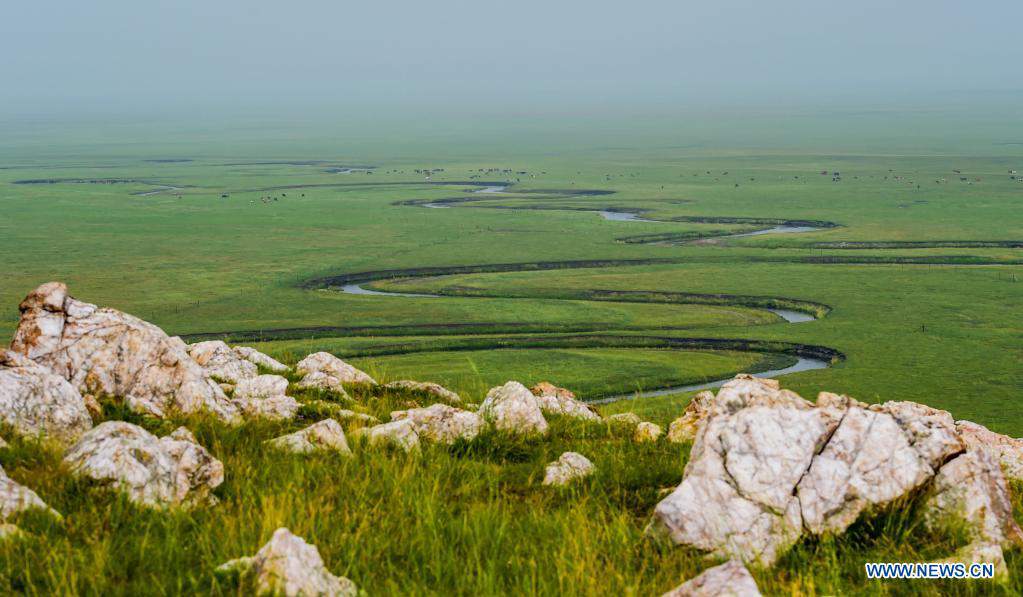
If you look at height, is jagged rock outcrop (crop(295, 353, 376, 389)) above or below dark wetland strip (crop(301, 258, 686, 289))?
above

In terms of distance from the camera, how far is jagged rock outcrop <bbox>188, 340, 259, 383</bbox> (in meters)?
10.9

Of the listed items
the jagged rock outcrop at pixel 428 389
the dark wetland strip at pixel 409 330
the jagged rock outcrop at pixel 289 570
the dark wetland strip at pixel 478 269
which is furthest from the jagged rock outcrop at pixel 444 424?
the dark wetland strip at pixel 478 269

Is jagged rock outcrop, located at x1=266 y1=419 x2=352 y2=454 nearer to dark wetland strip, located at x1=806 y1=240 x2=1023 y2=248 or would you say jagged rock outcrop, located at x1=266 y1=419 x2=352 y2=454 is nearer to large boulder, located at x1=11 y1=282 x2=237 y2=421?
large boulder, located at x1=11 y1=282 x2=237 y2=421

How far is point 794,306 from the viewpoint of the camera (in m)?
49.2

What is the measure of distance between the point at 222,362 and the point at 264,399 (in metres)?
2.81

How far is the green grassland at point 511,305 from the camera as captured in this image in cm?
525

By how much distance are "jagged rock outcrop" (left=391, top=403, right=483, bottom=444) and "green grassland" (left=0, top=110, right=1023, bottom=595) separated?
0.19 meters

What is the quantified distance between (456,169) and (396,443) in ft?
402

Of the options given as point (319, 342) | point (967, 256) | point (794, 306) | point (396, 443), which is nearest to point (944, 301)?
point (794, 306)

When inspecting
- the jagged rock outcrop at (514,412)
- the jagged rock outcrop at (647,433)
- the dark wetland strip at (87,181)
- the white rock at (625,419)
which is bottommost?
the dark wetland strip at (87,181)

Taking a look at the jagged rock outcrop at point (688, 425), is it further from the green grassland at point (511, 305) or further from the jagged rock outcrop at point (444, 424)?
the jagged rock outcrop at point (444, 424)

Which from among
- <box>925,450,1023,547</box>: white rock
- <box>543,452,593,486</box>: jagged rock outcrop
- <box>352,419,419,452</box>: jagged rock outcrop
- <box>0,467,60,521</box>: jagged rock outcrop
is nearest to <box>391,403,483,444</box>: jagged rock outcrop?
<box>352,419,419,452</box>: jagged rock outcrop

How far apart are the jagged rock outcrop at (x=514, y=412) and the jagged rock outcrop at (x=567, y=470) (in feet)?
4.14

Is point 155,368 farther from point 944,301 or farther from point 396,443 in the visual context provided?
point 944,301
